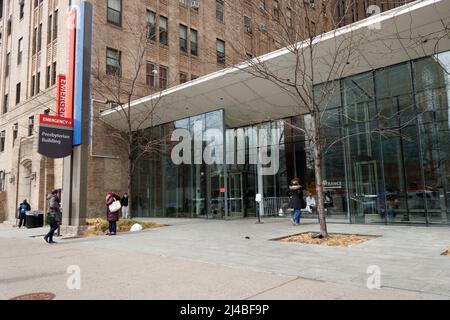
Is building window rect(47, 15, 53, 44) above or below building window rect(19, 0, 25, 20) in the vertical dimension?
below

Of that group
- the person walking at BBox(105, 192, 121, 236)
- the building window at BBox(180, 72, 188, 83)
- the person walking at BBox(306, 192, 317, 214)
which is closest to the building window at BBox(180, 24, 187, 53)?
the building window at BBox(180, 72, 188, 83)

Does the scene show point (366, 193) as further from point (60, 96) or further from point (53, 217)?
point (60, 96)

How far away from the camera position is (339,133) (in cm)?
1672

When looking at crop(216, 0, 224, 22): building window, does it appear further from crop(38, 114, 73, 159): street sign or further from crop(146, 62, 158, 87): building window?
crop(38, 114, 73, 159): street sign

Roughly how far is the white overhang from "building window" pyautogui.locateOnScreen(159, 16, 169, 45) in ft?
22.1

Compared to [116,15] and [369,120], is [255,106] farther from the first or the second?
[116,15]

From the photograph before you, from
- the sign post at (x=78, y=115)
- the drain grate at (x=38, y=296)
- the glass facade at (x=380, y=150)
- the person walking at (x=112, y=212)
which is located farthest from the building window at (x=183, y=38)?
the drain grate at (x=38, y=296)

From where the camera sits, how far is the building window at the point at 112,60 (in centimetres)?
2398

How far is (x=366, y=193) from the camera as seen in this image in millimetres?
15695

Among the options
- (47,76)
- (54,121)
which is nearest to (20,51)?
(47,76)

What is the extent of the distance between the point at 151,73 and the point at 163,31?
3340mm

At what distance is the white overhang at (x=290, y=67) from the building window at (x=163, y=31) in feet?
22.1

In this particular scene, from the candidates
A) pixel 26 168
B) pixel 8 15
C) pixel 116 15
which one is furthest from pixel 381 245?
pixel 8 15

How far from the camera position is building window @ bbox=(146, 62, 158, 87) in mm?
25938
